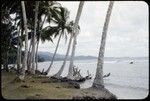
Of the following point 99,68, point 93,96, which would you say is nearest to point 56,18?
point 99,68

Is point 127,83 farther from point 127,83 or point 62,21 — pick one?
point 62,21

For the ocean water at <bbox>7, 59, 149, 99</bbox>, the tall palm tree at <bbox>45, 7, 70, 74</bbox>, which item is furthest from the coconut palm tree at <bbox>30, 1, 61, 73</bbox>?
the ocean water at <bbox>7, 59, 149, 99</bbox>

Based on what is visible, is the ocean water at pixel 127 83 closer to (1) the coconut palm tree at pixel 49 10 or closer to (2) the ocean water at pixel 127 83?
(2) the ocean water at pixel 127 83

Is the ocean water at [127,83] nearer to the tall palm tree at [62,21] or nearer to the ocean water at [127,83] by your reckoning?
the ocean water at [127,83]

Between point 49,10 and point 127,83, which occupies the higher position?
point 49,10

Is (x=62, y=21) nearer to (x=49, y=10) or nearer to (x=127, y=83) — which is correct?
(x=49, y=10)

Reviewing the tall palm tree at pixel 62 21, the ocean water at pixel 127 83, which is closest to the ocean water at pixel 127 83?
the ocean water at pixel 127 83

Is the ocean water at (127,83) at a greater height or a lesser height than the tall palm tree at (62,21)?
lesser

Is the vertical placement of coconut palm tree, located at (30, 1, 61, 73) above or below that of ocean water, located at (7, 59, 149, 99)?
above

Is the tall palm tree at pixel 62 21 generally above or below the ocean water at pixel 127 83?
above

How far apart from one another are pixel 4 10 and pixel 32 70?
5870 millimetres

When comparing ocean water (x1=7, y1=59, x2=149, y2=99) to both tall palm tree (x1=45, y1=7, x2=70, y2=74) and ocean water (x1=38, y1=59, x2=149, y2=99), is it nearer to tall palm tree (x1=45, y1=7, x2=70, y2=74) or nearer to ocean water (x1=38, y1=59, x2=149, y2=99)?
ocean water (x1=38, y1=59, x2=149, y2=99)

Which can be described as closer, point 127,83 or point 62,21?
point 62,21

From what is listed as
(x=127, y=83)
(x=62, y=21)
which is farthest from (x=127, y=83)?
(x=62, y=21)
